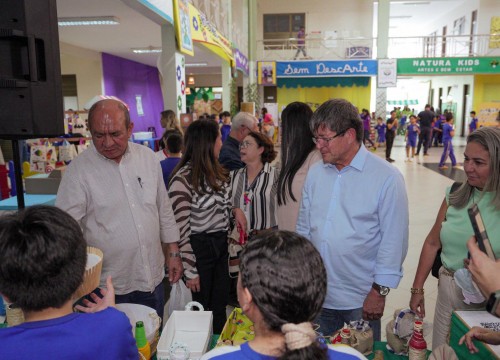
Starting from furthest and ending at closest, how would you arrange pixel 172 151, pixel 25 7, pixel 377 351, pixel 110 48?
pixel 110 48 < pixel 172 151 < pixel 25 7 < pixel 377 351

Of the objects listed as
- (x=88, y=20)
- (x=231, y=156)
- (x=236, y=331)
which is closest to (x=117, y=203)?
(x=236, y=331)

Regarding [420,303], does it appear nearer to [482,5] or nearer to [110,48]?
[110,48]

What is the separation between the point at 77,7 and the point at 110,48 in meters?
5.42

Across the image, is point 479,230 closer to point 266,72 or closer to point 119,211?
point 119,211

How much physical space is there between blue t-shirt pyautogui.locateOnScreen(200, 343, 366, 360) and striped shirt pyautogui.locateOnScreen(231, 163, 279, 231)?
1.84m

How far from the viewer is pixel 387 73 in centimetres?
1659

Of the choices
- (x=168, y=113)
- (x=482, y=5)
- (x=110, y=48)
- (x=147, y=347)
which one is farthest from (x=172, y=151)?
(x=482, y=5)

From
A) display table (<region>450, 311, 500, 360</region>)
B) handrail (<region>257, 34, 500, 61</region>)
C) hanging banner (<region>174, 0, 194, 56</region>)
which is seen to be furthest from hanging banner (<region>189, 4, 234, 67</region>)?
handrail (<region>257, 34, 500, 61</region>)

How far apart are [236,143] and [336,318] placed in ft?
7.28

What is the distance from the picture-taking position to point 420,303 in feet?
6.71

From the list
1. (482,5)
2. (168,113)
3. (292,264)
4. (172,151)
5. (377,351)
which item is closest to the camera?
(292,264)

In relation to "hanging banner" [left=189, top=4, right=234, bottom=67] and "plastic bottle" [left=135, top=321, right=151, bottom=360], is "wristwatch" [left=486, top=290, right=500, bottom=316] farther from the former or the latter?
"hanging banner" [left=189, top=4, right=234, bottom=67]

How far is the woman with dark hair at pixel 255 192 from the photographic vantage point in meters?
2.82

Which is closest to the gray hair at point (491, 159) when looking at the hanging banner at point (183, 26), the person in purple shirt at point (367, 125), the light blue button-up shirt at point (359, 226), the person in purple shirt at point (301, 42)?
the light blue button-up shirt at point (359, 226)
